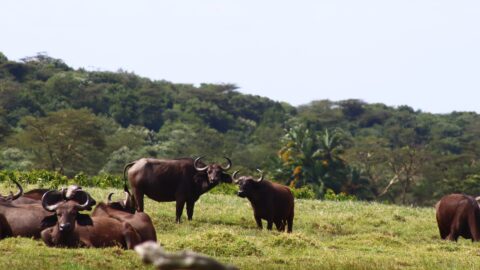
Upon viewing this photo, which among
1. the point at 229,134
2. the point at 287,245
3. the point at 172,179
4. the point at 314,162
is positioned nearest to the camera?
the point at 287,245

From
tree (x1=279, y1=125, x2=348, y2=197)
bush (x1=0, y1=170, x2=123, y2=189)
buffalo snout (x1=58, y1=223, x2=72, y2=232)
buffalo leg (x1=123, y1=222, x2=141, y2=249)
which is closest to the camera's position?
buffalo snout (x1=58, y1=223, x2=72, y2=232)

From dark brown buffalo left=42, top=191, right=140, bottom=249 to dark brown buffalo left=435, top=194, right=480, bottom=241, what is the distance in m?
8.82

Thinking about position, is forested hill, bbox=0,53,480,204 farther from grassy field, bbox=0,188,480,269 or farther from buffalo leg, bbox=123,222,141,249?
buffalo leg, bbox=123,222,141,249

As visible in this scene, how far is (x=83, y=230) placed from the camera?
40.5 ft

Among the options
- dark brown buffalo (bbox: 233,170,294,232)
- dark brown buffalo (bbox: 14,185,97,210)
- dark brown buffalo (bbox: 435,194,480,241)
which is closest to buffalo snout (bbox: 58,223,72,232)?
dark brown buffalo (bbox: 14,185,97,210)

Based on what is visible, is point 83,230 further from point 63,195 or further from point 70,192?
point 70,192

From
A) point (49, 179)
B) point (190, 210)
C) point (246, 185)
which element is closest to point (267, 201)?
point (246, 185)

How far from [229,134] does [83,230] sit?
8036 centimetres

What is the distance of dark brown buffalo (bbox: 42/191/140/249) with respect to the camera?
12102 millimetres

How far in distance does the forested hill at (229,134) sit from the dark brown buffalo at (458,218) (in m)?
20.7

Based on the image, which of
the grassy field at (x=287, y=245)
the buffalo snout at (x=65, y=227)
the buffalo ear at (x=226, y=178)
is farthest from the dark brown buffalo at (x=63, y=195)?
the buffalo ear at (x=226, y=178)

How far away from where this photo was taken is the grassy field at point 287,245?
36.1ft

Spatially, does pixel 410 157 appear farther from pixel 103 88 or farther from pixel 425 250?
pixel 425 250

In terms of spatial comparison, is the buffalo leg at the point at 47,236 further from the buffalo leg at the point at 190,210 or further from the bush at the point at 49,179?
the bush at the point at 49,179
